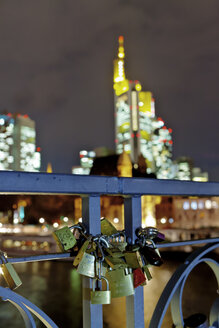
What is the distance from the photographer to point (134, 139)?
275 ft

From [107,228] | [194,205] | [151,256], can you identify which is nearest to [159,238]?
[151,256]

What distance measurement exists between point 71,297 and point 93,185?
17.7 metres

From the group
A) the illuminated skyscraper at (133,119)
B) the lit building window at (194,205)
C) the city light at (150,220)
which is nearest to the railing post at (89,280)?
the city light at (150,220)

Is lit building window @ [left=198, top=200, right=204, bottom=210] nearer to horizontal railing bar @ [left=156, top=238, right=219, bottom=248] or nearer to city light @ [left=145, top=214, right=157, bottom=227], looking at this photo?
city light @ [left=145, top=214, right=157, bottom=227]

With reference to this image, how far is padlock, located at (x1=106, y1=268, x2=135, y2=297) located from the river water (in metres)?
11.1

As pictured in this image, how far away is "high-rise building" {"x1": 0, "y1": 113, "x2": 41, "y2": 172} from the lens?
83.1 m

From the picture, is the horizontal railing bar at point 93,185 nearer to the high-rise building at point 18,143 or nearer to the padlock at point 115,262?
the padlock at point 115,262

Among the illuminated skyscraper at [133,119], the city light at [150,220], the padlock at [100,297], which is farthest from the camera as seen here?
the illuminated skyscraper at [133,119]

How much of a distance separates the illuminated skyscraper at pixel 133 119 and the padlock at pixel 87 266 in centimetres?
7721

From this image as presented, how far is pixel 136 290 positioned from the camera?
1.23 metres

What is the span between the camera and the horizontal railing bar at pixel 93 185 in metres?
0.94

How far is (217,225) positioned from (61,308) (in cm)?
4062

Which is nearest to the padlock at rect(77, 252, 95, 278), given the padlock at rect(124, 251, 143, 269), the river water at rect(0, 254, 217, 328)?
the padlock at rect(124, 251, 143, 269)

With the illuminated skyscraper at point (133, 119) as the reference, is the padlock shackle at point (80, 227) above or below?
below
